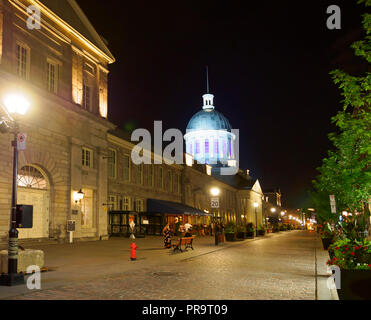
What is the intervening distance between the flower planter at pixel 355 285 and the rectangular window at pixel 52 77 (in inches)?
900

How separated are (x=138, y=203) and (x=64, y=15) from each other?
1925 centimetres

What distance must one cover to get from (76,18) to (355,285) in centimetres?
2776

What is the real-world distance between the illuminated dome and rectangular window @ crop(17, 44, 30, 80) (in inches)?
2998

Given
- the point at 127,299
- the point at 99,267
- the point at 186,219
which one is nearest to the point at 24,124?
the point at 99,267

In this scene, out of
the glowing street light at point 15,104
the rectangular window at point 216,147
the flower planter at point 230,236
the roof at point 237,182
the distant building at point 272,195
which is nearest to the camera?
the glowing street light at point 15,104

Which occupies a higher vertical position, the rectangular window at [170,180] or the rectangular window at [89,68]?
the rectangular window at [89,68]

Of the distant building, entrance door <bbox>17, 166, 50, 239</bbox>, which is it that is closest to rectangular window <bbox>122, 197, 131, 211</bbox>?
entrance door <bbox>17, 166, 50, 239</bbox>

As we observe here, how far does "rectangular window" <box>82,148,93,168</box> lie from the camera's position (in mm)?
30564

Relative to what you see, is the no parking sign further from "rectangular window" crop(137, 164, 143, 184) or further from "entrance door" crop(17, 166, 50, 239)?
"rectangular window" crop(137, 164, 143, 184)

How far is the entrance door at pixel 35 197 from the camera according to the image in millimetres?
24406

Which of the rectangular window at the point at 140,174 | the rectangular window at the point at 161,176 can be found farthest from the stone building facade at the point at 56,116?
the rectangular window at the point at 161,176

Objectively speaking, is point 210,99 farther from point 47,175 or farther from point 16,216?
point 16,216

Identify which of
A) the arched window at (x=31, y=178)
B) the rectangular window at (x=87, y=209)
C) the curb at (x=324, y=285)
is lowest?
the curb at (x=324, y=285)

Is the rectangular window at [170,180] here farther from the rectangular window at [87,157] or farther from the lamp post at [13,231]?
the lamp post at [13,231]
